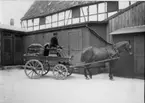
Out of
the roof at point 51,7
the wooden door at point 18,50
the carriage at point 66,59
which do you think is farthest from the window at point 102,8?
the wooden door at point 18,50

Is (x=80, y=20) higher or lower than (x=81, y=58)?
higher

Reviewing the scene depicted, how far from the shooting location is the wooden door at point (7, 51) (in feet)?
30.5

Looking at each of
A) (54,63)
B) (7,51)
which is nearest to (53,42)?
(54,63)

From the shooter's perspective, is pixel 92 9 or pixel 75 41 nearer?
pixel 75 41

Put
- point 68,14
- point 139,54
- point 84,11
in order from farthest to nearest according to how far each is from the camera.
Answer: point 68,14 → point 84,11 → point 139,54

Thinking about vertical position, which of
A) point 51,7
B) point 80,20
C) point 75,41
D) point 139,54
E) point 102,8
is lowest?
point 139,54

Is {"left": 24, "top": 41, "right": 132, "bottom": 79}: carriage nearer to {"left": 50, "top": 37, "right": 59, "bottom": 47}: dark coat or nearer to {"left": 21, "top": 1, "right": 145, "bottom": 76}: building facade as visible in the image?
{"left": 50, "top": 37, "right": 59, "bottom": 47}: dark coat

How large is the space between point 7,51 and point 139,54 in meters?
9.21

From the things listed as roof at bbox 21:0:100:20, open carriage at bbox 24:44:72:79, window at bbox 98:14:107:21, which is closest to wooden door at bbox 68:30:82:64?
open carriage at bbox 24:44:72:79

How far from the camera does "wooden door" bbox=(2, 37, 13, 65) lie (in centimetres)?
929

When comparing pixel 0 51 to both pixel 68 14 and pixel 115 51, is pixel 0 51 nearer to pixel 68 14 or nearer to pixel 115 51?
pixel 68 14

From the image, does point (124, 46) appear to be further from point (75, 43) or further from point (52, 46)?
point (52, 46)

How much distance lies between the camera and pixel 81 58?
6.02 meters

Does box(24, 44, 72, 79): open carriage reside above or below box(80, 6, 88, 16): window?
below
